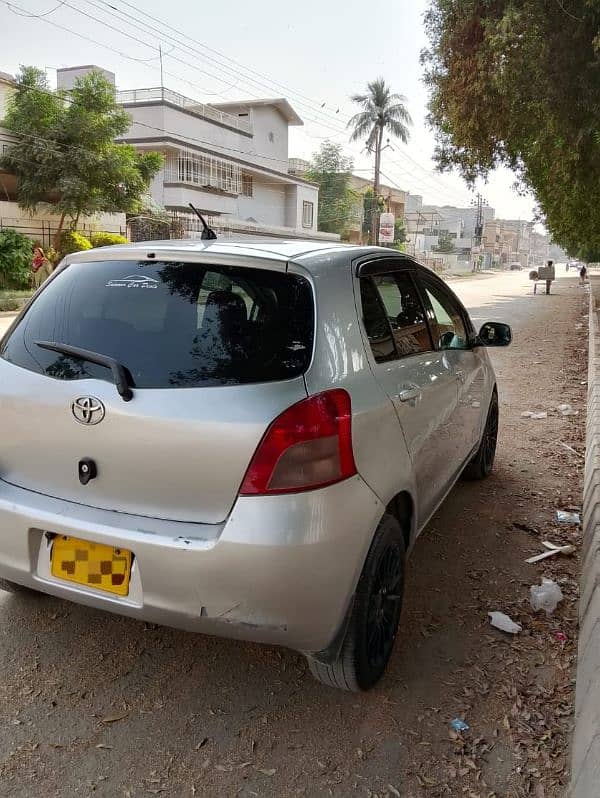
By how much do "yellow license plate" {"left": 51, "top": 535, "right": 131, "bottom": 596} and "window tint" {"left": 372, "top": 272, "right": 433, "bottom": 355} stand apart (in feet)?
4.78

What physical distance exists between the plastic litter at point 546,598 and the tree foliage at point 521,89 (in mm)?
5441

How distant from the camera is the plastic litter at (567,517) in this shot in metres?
4.51

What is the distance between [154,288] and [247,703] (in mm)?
1608

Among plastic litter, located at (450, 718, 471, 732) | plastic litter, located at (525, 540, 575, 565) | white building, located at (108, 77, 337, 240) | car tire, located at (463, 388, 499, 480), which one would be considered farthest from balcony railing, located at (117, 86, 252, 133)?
plastic litter, located at (450, 718, 471, 732)

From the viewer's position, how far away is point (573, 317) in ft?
68.7

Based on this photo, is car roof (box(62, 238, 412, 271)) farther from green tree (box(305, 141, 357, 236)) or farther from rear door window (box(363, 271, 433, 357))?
green tree (box(305, 141, 357, 236))

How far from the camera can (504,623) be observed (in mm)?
3258

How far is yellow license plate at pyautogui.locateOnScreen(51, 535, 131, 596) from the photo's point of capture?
228 cm

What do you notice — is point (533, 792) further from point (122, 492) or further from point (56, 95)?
point (56, 95)

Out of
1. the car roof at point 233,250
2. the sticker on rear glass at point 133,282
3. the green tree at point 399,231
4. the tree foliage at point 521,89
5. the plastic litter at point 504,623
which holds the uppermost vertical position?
the tree foliage at point 521,89

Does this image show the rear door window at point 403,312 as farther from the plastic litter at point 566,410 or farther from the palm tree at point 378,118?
the palm tree at point 378,118

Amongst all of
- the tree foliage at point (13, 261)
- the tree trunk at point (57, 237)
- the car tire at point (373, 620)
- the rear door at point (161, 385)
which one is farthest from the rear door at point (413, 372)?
the tree trunk at point (57, 237)

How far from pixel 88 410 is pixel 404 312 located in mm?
1618

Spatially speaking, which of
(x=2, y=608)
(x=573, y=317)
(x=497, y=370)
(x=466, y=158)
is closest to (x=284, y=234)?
(x=573, y=317)
